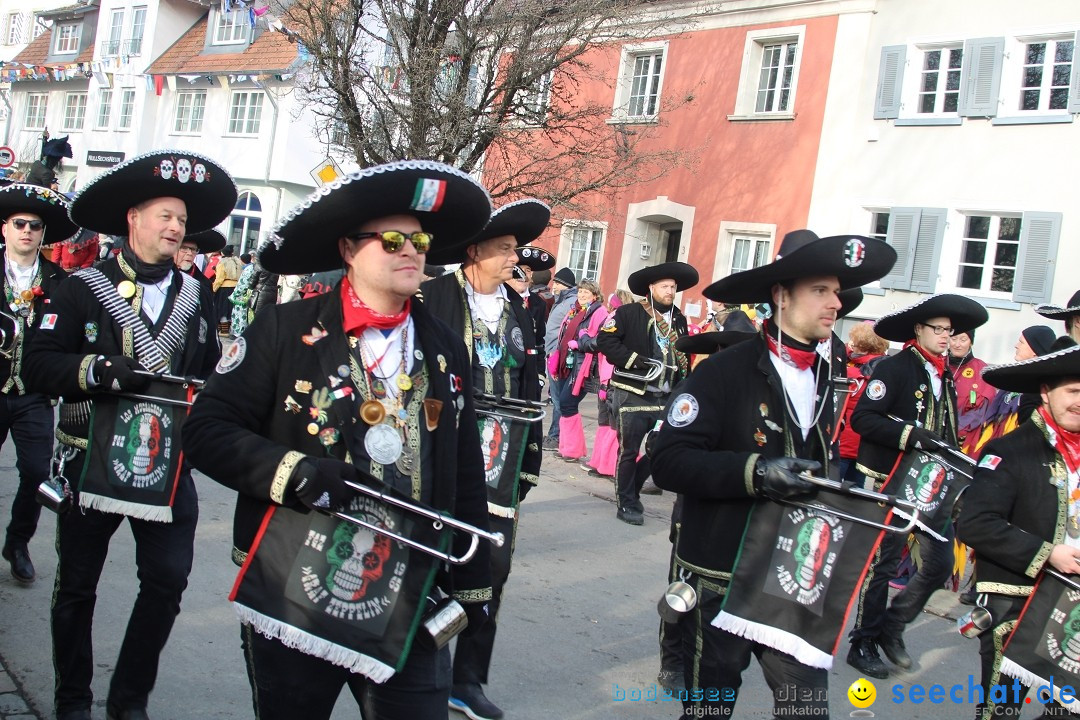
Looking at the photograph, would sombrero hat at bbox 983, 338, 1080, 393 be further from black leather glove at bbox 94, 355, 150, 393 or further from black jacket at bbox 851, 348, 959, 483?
black leather glove at bbox 94, 355, 150, 393

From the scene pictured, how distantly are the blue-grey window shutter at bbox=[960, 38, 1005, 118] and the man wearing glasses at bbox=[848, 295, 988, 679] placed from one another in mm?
12522

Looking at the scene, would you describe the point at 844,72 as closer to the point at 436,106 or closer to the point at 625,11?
the point at 625,11

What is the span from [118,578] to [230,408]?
3831 millimetres

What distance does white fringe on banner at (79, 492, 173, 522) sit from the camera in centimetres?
407

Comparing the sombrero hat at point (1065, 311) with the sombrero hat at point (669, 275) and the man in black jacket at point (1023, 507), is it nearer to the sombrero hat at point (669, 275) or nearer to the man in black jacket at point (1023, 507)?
the man in black jacket at point (1023, 507)

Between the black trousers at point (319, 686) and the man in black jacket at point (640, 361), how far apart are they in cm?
620

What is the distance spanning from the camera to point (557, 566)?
745cm

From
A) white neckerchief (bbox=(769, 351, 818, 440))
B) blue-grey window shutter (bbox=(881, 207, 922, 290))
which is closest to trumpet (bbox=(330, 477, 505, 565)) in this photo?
white neckerchief (bbox=(769, 351, 818, 440))

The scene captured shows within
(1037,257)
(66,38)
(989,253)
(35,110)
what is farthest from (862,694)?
(35,110)

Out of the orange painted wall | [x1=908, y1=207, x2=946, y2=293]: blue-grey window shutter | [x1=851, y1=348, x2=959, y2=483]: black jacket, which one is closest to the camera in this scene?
[x1=851, y1=348, x2=959, y2=483]: black jacket

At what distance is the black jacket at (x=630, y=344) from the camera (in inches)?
367

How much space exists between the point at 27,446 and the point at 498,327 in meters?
2.87

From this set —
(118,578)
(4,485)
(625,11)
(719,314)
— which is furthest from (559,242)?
(118,578)

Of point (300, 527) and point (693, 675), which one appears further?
point (693, 675)
